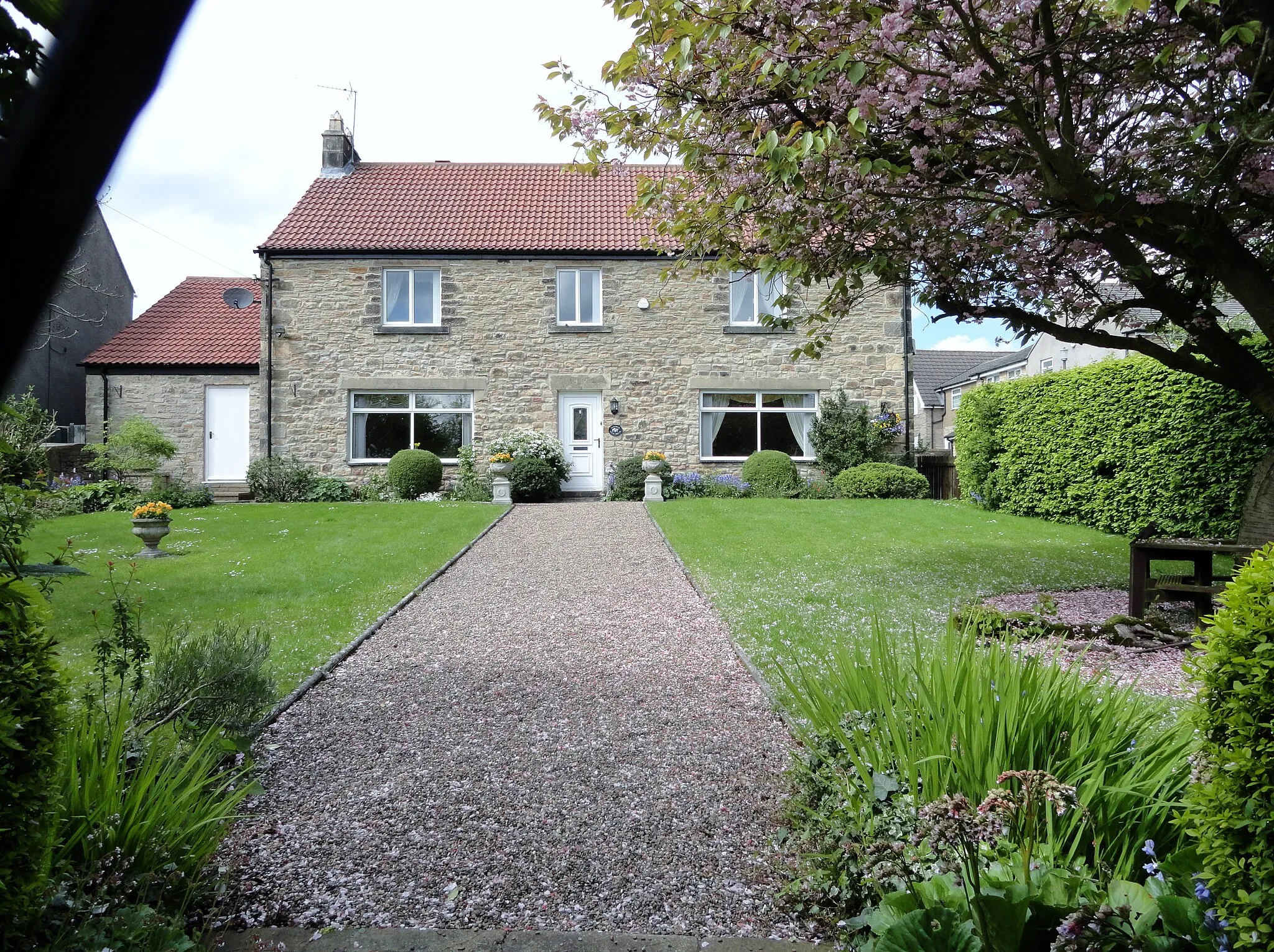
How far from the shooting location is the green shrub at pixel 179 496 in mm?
15070

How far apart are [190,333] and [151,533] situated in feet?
41.1

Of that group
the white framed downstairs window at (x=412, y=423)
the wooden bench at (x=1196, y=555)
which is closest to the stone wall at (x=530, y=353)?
the white framed downstairs window at (x=412, y=423)

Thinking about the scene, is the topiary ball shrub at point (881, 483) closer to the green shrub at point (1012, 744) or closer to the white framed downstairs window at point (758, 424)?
the white framed downstairs window at point (758, 424)

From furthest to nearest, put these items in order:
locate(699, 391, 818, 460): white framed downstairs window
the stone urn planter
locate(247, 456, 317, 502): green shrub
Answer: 1. locate(699, 391, 818, 460): white framed downstairs window
2. locate(247, 456, 317, 502): green shrub
3. the stone urn planter

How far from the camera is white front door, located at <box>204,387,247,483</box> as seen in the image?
19.2m

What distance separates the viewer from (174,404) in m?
19.3

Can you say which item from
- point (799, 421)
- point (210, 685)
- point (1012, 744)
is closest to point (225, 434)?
point (799, 421)

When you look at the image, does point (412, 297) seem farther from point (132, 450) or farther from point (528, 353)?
point (132, 450)

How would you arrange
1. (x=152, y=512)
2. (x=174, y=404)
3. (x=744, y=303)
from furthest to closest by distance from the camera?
(x=174, y=404), (x=744, y=303), (x=152, y=512)

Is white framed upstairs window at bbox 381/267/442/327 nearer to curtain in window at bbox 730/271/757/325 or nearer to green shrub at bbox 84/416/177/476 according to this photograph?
green shrub at bbox 84/416/177/476

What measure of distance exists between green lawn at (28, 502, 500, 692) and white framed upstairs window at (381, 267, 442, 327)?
192 inches

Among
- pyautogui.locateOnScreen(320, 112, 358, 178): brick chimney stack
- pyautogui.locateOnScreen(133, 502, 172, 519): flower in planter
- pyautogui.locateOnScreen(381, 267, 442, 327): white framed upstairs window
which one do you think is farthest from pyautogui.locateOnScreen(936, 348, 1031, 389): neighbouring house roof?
pyautogui.locateOnScreen(133, 502, 172, 519): flower in planter

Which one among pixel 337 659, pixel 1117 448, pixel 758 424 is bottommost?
pixel 337 659

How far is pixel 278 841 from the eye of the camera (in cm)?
305
